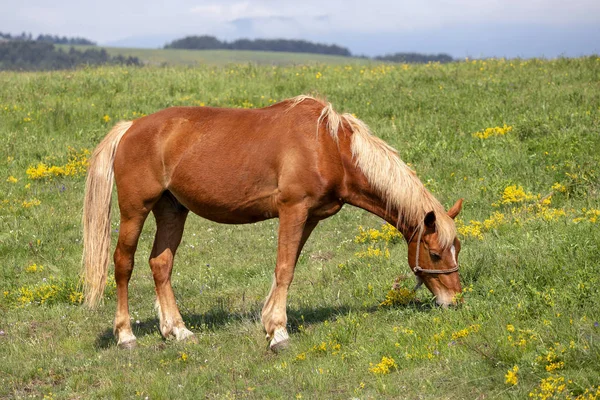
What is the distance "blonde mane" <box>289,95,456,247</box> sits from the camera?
6.63 m

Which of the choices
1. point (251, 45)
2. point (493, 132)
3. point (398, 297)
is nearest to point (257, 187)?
point (398, 297)

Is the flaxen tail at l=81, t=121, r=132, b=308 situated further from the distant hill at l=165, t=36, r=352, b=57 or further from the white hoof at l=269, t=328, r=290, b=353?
the distant hill at l=165, t=36, r=352, b=57

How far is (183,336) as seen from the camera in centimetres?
720

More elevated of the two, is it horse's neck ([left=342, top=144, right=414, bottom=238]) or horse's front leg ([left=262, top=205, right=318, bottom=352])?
horse's neck ([left=342, top=144, right=414, bottom=238])

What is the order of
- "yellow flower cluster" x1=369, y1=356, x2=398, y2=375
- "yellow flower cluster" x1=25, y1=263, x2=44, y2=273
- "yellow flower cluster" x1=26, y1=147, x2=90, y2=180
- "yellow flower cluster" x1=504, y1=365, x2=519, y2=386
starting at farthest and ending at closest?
1. "yellow flower cluster" x1=26, y1=147, x2=90, y2=180
2. "yellow flower cluster" x1=25, y1=263, x2=44, y2=273
3. "yellow flower cluster" x1=369, y1=356, x2=398, y2=375
4. "yellow flower cluster" x1=504, y1=365, x2=519, y2=386

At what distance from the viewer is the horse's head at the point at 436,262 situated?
260 inches

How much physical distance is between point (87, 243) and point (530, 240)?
4794 millimetres

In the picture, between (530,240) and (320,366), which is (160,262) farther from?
(530,240)

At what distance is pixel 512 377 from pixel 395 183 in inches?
93.3

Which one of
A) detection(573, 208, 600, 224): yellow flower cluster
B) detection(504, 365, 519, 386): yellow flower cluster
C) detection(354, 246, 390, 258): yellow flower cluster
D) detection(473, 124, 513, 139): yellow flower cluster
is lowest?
detection(354, 246, 390, 258): yellow flower cluster

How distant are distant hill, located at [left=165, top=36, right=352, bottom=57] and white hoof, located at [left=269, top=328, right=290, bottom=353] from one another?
14929 cm

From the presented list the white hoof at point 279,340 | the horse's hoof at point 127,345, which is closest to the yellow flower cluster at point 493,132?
the white hoof at point 279,340

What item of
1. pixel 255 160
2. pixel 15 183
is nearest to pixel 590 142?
pixel 255 160

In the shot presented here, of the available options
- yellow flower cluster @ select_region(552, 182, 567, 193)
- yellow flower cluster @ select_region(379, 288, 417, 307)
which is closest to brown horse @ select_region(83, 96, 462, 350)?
yellow flower cluster @ select_region(379, 288, 417, 307)
